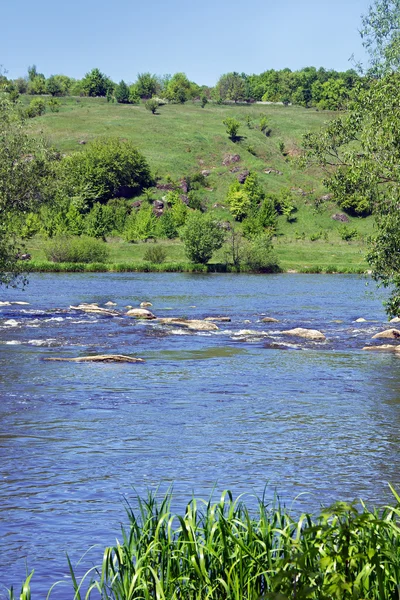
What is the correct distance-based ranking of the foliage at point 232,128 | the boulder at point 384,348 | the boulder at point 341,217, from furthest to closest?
the foliage at point 232,128
the boulder at point 341,217
the boulder at point 384,348

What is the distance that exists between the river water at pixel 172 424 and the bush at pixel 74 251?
49.9 metres

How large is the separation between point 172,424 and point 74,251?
245ft

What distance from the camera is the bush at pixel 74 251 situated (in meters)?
91.0

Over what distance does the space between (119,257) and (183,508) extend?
301 feet

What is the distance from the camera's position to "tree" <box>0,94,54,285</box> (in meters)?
40.2

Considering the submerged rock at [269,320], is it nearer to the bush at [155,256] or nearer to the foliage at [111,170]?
the bush at [155,256]

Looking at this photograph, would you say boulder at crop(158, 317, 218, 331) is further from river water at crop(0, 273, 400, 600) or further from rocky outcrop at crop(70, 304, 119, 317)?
rocky outcrop at crop(70, 304, 119, 317)

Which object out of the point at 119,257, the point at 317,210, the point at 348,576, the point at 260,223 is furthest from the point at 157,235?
the point at 348,576

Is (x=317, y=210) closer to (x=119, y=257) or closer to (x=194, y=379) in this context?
(x=194, y=379)

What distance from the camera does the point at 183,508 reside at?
12.0 meters

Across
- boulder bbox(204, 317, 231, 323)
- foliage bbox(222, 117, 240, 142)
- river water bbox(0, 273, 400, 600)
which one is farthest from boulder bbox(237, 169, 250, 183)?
river water bbox(0, 273, 400, 600)

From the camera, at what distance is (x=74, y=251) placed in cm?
9162

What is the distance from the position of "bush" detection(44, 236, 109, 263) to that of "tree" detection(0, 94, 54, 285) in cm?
4940

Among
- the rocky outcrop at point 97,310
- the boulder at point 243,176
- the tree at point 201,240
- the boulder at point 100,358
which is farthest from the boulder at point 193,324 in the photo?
the boulder at point 243,176
